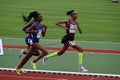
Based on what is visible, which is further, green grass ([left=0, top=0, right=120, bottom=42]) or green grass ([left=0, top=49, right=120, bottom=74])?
green grass ([left=0, top=0, right=120, bottom=42])

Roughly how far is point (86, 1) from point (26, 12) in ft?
41.9

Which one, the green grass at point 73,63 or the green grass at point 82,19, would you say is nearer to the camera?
the green grass at point 73,63

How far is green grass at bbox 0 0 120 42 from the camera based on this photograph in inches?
904

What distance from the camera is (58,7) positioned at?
124 feet

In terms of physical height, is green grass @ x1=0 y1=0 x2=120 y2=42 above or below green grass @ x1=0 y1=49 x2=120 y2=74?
below

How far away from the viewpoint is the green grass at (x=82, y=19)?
75.3ft

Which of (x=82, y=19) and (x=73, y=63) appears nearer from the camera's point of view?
(x=73, y=63)

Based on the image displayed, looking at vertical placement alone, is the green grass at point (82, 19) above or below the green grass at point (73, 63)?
below

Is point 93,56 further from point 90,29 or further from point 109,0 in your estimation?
point 109,0

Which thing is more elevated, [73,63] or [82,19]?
[73,63]

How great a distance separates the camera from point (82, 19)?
30.0 meters

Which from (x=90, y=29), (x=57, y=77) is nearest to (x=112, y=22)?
(x=90, y=29)

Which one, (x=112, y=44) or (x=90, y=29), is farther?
(x=90, y=29)

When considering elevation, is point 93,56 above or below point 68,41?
below
